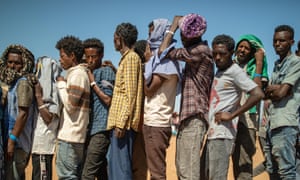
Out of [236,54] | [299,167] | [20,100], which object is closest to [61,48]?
[20,100]

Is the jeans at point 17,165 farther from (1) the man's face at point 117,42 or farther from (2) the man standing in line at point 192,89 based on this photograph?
(2) the man standing in line at point 192,89

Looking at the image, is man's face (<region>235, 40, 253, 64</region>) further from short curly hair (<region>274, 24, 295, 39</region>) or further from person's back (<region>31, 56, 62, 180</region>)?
person's back (<region>31, 56, 62, 180</region>)

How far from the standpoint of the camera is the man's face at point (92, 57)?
5.25m

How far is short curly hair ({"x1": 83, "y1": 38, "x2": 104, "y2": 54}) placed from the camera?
17.2ft

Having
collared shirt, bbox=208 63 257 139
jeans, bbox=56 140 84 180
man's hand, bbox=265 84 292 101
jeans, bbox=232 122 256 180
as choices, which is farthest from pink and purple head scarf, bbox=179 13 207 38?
jeans, bbox=56 140 84 180

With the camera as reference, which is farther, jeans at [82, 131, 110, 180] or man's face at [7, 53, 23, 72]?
man's face at [7, 53, 23, 72]

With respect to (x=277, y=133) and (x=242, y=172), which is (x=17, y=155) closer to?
(x=242, y=172)

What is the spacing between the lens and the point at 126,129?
4633 mm

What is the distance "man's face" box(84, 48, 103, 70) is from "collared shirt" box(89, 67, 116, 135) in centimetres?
9

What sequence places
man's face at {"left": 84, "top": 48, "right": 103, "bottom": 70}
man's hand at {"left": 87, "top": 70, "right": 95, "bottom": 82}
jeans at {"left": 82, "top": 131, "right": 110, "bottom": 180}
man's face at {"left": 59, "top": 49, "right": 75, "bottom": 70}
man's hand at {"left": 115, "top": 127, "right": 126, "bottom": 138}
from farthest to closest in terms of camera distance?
man's face at {"left": 84, "top": 48, "right": 103, "bottom": 70} → man's face at {"left": 59, "top": 49, "right": 75, "bottom": 70} → man's hand at {"left": 87, "top": 70, "right": 95, "bottom": 82} → jeans at {"left": 82, "top": 131, "right": 110, "bottom": 180} → man's hand at {"left": 115, "top": 127, "right": 126, "bottom": 138}

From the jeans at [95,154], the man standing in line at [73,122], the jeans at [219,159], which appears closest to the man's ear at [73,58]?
the man standing in line at [73,122]

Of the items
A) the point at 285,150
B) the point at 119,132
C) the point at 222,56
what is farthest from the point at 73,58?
the point at 285,150

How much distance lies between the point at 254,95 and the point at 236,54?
1359 mm

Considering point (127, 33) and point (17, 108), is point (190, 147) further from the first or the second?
point (17, 108)
